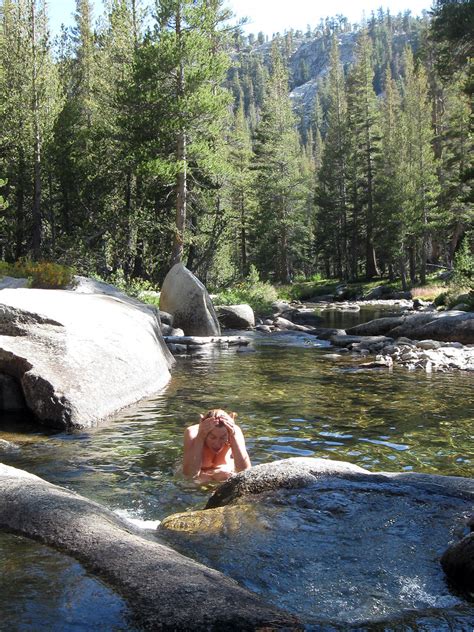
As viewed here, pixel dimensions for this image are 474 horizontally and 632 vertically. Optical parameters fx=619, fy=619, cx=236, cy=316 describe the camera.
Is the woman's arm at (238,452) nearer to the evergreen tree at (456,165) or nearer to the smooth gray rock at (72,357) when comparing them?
the smooth gray rock at (72,357)

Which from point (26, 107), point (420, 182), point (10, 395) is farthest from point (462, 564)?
point (420, 182)

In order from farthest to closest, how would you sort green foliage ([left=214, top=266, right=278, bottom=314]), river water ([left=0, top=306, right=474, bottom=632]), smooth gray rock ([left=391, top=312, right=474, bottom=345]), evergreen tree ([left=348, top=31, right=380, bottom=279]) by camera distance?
evergreen tree ([left=348, top=31, right=380, bottom=279]) < green foliage ([left=214, top=266, right=278, bottom=314]) < smooth gray rock ([left=391, top=312, right=474, bottom=345]) < river water ([left=0, top=306, right=474, bottom=632])

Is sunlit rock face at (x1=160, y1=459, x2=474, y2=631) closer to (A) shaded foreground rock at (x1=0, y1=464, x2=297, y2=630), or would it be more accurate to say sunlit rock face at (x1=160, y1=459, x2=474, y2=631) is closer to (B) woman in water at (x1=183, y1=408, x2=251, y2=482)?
(A) shaded foreground rock at (x1=0, y1=464, x2=297, y2=630)

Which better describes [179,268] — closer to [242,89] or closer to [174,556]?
[174,556]

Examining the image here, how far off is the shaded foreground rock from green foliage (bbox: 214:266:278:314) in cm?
2083

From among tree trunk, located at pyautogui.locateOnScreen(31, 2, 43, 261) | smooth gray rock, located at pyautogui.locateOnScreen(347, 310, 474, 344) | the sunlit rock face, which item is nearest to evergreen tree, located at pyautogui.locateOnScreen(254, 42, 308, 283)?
tree trunk, located at pyautogui.locateOnScreen(31, 2, 43, 261)

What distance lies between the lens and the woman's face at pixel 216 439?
6.01 metres

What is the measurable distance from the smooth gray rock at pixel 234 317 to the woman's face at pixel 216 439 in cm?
1504

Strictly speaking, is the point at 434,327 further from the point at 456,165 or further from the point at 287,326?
the point at 456,165

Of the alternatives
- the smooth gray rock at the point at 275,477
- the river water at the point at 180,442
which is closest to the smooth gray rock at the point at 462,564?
the river water at the point at 180,442

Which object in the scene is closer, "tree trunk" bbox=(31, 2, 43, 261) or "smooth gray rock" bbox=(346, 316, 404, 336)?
"smooth gray rock" bbox=(346, 316, 404, 336)

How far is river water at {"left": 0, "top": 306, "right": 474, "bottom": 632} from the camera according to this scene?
2.75m

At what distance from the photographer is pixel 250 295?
91.7 feet

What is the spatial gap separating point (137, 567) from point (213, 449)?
3262 mm
